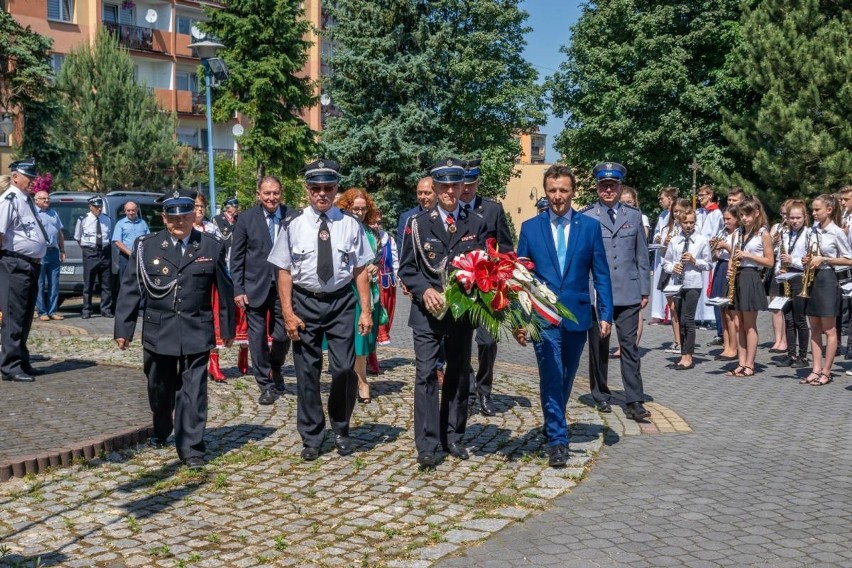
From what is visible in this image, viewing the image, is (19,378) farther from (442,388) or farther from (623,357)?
(623,357)

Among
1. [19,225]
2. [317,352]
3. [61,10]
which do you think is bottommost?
[317,352]

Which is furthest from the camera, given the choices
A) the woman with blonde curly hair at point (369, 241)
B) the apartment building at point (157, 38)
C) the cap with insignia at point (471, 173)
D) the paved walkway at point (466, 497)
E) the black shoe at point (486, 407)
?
the apartment building at point (157, 38)

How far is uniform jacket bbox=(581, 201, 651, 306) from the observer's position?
9.14 meters

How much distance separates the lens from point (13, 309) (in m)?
10.5

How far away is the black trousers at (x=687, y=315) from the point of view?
12.2m

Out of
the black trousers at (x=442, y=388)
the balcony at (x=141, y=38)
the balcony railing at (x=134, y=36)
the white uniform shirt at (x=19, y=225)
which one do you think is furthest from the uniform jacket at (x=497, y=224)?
the balcony railing at (x=134, y=36)

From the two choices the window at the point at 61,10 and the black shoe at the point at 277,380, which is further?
the window at the point at 61,10

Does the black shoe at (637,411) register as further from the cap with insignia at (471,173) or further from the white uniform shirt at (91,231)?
the white uniform shirt at (91,231)

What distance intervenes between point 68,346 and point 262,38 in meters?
29.4

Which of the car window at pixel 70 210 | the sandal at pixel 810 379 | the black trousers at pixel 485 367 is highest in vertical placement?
the car window at pixel 70 210

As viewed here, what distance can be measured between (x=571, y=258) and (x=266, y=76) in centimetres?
3509

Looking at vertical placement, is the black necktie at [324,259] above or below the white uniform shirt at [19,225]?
below

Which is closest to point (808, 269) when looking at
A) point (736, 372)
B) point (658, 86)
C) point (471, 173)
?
point (736, 372)

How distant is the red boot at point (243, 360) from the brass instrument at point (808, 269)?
20.2 ft
